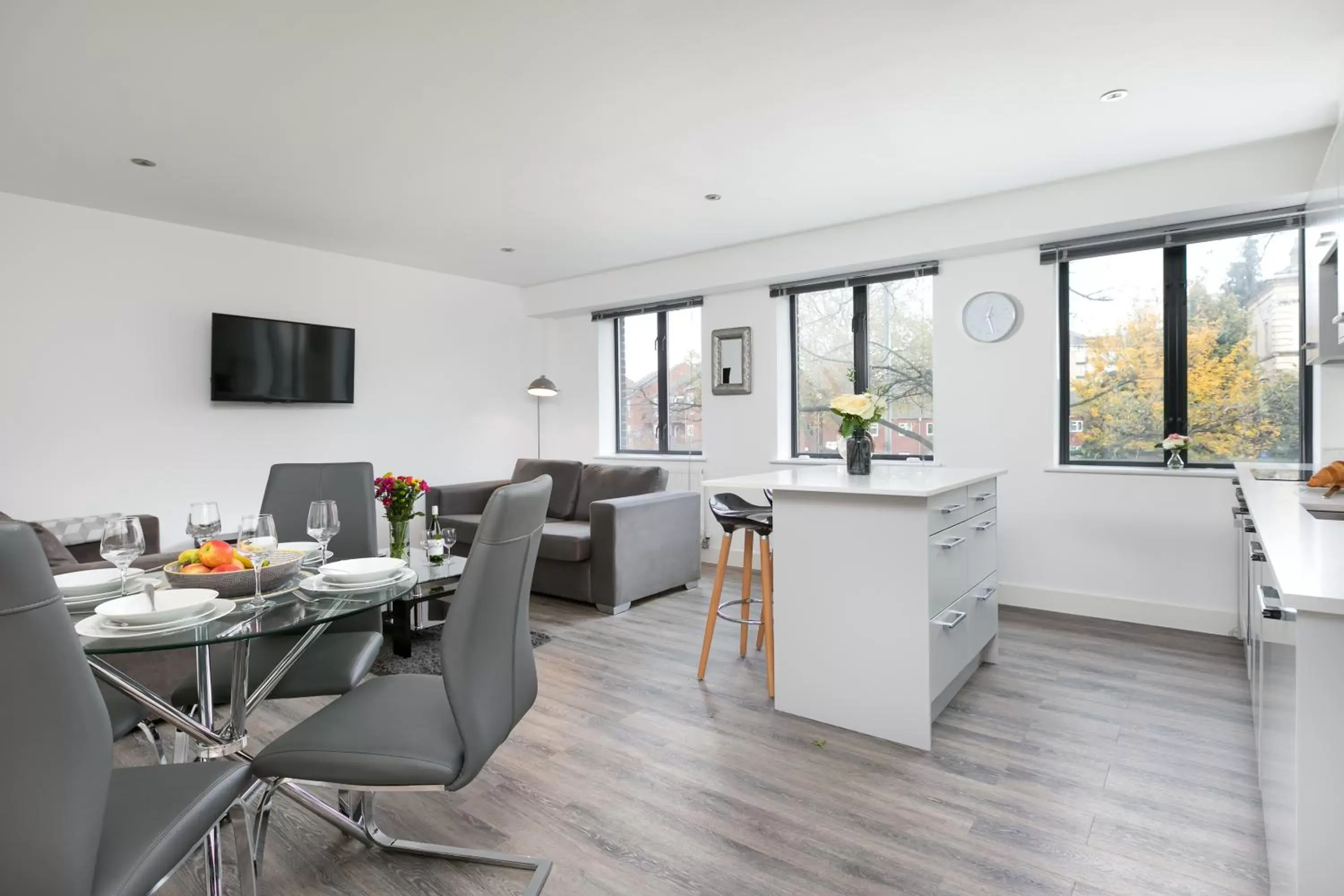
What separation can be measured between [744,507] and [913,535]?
3.50 feet

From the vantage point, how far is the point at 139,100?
285cm

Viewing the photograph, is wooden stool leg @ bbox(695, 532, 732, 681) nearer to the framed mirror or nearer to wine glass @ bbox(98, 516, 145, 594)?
wine glass @ bbox(98, 516, 145, 594)

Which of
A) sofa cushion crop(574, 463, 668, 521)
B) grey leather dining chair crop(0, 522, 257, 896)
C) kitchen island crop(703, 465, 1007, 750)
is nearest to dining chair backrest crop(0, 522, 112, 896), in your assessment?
grey leather dining chair crop(0, 522, 257, 896)

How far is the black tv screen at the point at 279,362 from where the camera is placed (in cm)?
470

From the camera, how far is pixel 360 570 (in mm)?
1857

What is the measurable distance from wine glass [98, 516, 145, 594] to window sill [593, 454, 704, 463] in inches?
179

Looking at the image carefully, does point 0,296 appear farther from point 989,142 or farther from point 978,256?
point 978,256

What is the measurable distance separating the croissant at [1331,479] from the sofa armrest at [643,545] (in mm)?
3177

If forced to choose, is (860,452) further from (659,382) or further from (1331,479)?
(659,382)

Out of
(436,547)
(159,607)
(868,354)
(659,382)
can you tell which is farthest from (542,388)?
(159,607)

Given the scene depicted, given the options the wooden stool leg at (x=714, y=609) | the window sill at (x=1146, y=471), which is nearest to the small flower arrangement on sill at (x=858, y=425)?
the wooden stool leg at (x=714, y=609)

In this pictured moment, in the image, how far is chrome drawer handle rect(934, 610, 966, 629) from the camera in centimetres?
247

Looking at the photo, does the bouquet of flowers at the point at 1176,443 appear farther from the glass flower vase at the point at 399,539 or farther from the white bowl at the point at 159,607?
the white bowl at the point at 159,607

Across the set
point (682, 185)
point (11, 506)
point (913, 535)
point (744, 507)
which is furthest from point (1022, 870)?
point (11, 506)
